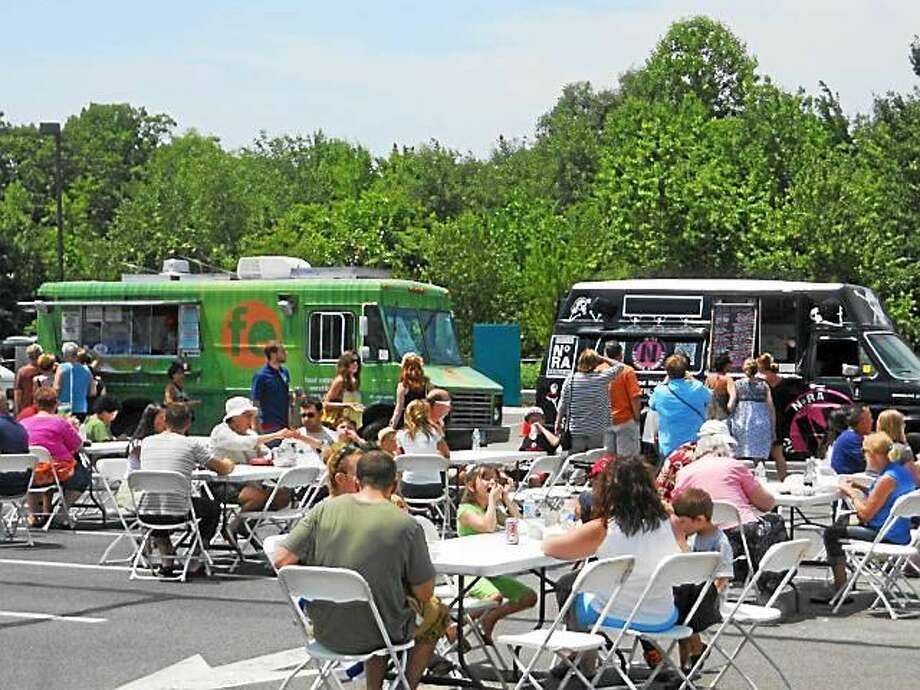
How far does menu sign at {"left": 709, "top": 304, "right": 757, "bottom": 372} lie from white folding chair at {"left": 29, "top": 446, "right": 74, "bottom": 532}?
10.5 m

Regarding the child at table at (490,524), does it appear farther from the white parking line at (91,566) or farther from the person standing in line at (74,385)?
the person standing in line at (74,385)

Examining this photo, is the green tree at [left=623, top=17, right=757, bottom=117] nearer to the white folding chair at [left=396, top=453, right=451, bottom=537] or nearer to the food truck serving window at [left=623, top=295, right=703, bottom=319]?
the food truck serving window at [left=623, top=295, right=703, bottom=319]

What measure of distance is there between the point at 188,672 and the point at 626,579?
2675 millimetres

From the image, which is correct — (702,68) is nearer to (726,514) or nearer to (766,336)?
(766,336)

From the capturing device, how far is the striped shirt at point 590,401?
18.1 metres

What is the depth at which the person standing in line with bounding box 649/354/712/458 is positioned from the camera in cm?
1812

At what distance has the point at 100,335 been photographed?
26141 mm

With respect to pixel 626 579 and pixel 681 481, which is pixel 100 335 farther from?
pixel 626 579

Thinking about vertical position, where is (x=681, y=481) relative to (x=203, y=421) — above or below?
above

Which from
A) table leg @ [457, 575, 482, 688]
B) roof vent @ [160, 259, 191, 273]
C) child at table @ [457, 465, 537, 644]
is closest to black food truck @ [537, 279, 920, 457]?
roof vent @ [160, 259, 191, 273]

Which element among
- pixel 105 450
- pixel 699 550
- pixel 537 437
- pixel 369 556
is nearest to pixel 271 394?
pixel 105 450

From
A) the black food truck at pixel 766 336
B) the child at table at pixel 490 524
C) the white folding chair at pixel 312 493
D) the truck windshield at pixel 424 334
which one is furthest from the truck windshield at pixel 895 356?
the child at table at pixel 490 524

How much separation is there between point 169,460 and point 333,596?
19.0 feet

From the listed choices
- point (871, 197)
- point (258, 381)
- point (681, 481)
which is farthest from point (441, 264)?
point (681, 481)
